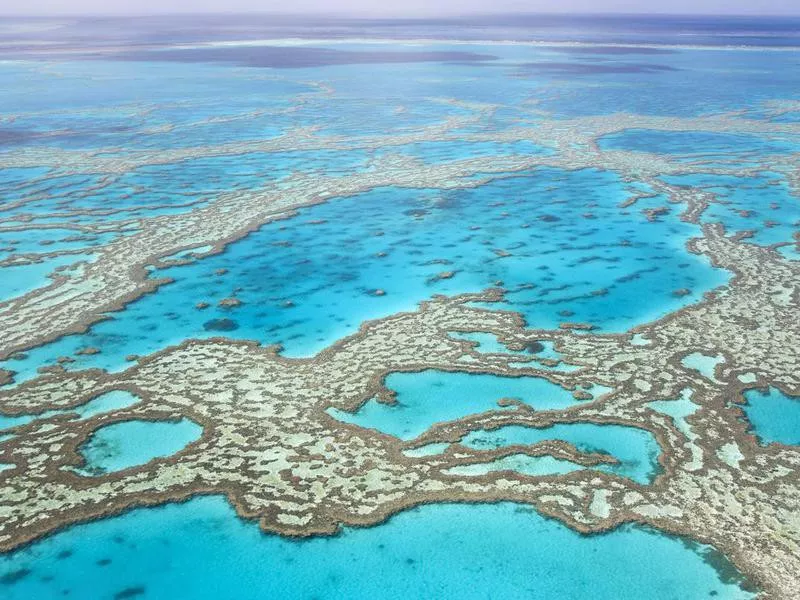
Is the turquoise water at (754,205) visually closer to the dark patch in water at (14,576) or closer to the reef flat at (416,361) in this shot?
the reef flat at (416,361)

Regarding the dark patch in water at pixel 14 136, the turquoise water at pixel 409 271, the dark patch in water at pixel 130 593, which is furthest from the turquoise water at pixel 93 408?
the dark patch in water at pixel 14 136

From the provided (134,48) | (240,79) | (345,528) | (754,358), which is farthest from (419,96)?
(134,48)

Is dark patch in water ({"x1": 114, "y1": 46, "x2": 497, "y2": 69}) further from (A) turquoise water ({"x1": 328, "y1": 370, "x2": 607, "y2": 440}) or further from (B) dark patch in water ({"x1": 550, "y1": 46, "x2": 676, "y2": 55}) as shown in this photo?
(A) turquoise water ({"x1": 328, "y1": 370, "x2": 607, "y2": 440})

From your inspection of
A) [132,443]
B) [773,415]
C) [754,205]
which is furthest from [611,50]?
[132,443]

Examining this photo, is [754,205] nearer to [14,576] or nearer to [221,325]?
[221,325]

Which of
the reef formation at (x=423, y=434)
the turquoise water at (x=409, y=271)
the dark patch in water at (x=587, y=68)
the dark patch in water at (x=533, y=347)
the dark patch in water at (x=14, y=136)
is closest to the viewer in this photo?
the reef formation at (x=423, y=434)

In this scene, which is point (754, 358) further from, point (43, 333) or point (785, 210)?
point (43, 333)

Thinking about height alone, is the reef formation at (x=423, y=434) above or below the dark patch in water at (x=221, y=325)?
below
